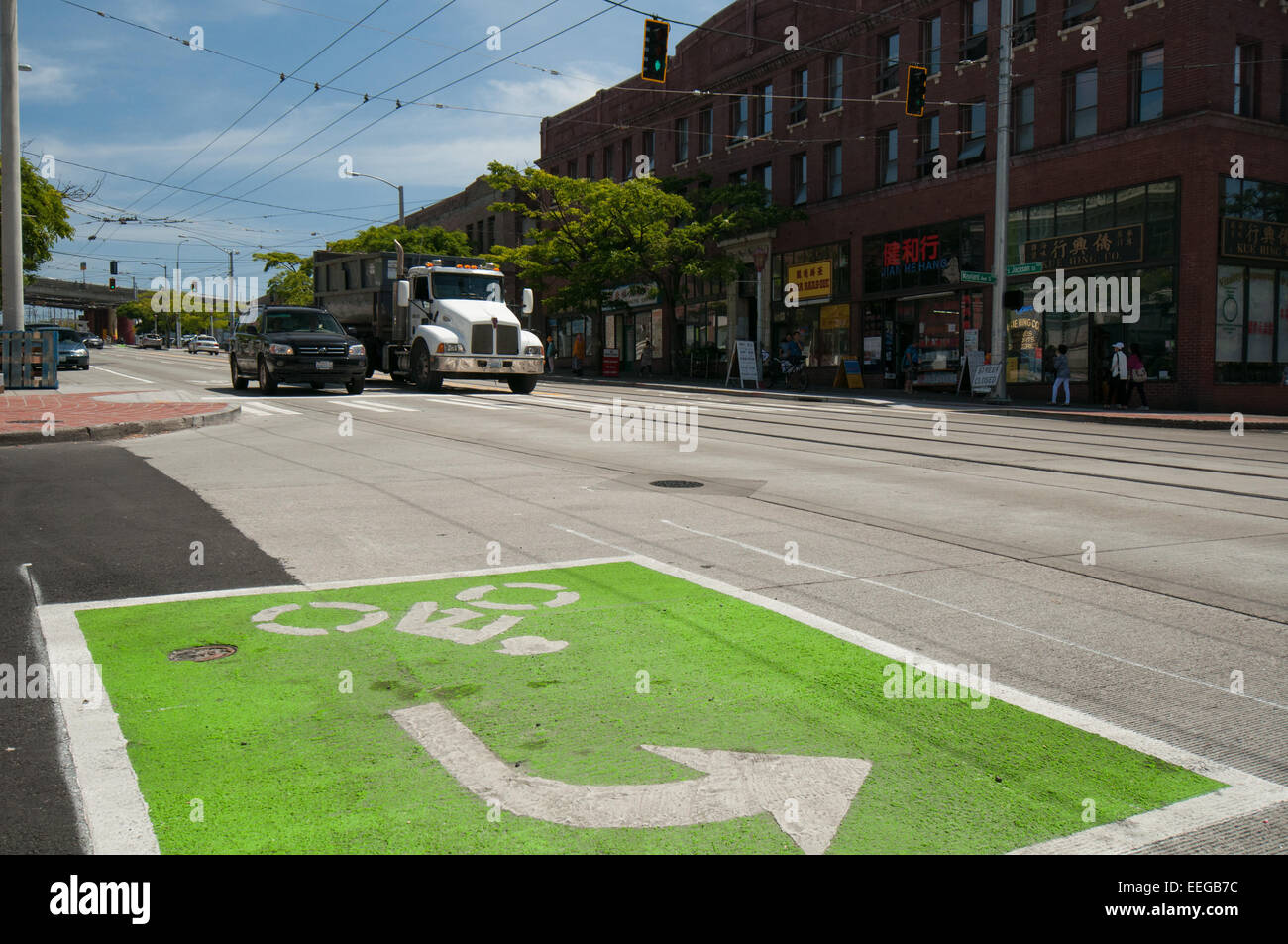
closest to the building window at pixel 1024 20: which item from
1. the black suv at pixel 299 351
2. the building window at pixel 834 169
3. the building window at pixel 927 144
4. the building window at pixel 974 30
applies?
the building window at pixel 974 30

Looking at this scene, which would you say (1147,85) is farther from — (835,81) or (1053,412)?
(835,81)

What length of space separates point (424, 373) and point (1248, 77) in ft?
72.3

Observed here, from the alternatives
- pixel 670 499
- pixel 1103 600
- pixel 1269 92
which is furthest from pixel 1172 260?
pixel 1103 600

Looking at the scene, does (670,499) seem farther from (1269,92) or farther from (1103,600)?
(1269,92)

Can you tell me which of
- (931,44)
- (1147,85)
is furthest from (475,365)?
(931,44)

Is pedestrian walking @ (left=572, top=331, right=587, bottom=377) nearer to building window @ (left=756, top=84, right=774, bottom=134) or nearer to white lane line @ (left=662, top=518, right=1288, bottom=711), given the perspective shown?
building window @ (left=756, top=84, right=774, bottom=134)

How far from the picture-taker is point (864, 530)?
26.7ft

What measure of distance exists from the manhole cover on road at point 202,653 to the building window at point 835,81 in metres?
36.0

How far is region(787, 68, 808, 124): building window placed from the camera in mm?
39062

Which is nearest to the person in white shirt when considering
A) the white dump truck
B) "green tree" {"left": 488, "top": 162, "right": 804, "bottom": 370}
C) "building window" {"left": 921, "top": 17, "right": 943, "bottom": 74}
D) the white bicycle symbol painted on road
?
"building window" {"left": 921, "top": 17, "right": 943, "bottom": 74}

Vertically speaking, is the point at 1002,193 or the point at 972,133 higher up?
the point at 972,133
